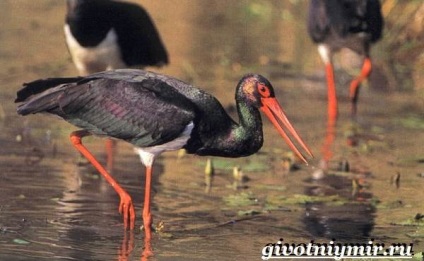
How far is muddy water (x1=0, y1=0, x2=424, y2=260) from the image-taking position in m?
7.16

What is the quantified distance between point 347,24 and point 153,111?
477 centimetres

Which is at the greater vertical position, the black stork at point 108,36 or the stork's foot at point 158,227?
the black stork at point 108,36

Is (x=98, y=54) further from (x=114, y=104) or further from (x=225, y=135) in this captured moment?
(x=225, y=135)

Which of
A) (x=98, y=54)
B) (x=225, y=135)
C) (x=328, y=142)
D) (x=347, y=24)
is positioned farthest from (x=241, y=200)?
(x=347, y=24)

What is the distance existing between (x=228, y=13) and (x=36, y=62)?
15.8ft

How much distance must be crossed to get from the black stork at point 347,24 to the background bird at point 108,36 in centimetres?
191

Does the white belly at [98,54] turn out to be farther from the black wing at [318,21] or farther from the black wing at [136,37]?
the black wing at [318,21]

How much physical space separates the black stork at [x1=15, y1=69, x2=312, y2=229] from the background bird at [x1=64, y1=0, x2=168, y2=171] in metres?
2.68

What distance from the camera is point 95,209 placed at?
7.88 meters

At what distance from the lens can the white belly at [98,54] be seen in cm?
1035

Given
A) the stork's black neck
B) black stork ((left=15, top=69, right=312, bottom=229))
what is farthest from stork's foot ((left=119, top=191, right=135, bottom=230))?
the stork's black neck

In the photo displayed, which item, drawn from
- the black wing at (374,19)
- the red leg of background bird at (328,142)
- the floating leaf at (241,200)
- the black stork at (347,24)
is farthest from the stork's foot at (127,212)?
the black wing at (374,19)

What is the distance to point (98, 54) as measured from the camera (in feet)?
34.0

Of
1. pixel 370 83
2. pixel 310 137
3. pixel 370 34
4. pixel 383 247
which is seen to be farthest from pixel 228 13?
pixel 383 247
